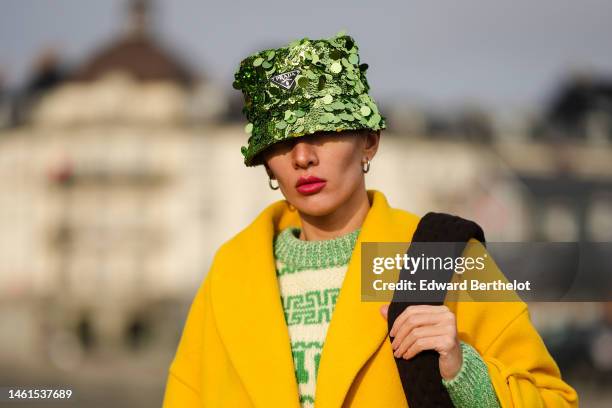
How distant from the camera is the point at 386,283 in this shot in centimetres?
205

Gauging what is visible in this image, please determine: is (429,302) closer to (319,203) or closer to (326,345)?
(326,345)

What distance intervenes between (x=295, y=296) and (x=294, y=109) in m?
0.45

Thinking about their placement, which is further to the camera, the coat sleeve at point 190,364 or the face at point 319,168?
the coat sleeve at point 190,364

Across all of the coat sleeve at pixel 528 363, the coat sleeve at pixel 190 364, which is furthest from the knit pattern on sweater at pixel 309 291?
the coat sleeve at pixel 528 363

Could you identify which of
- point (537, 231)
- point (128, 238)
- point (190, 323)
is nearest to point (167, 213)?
point (128, 238)

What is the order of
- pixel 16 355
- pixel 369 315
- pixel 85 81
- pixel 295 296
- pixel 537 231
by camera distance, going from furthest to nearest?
pixel 85 81 < pixel 537 231 < pixel 16 355 < pixel 295 296 < pixel 369 315

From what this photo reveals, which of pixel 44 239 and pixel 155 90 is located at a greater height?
pixel 155 90

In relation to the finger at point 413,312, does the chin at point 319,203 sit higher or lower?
higher

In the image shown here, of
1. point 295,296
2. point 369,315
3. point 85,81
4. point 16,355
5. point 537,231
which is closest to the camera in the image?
point 369,315

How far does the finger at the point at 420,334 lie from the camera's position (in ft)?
5.93

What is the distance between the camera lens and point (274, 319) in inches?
82.7

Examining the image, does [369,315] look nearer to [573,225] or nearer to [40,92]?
[573,225]

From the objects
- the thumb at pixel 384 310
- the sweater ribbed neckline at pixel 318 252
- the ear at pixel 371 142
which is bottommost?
the thumb at pixel 384 310

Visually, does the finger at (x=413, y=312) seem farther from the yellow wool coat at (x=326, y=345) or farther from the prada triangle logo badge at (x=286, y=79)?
the prada triangle logo badge at (x=286, y=79)
